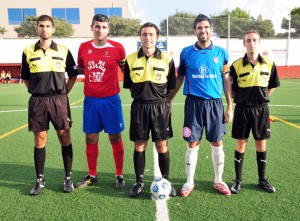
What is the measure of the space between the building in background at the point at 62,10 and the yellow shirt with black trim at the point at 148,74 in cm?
4716

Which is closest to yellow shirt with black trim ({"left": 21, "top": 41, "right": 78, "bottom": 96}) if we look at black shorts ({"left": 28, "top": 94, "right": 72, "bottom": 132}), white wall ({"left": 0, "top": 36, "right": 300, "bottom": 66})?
black shorts ({"left": 28, "top": 94, "right": 72, "bottom": 132})

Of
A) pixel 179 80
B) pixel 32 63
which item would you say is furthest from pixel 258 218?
pixel 32 63

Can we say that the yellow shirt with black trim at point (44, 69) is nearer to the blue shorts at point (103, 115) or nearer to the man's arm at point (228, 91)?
the blue shorts at point (103, 115)

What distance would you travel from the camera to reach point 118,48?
3.89m

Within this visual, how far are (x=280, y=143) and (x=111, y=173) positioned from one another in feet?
11.6

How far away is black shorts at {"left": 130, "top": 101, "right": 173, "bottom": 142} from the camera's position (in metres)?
3.54

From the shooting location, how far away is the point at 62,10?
159 ft

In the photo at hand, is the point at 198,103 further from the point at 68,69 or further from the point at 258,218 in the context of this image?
the point at 68,69

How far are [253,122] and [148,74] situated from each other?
57.6 inches

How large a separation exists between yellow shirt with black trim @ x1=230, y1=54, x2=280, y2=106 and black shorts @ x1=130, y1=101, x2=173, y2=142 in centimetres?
98

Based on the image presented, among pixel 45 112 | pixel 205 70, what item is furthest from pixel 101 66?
pixel 205 70

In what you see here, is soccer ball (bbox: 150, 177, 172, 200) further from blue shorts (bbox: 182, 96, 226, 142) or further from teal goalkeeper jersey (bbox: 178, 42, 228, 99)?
teal goalkeeper jersey (bbox: 178, 42, 228, 99)

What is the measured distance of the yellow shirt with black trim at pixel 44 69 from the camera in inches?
142

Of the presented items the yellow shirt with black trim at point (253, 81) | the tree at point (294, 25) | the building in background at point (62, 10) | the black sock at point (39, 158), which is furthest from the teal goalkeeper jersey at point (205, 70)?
the building in background at point (62, 10)
